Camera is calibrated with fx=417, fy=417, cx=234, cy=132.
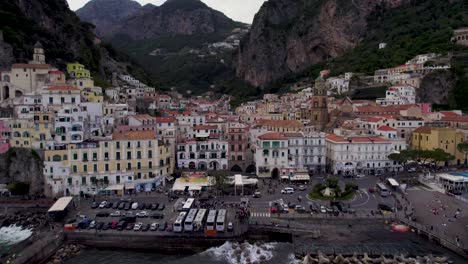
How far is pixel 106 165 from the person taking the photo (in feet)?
176

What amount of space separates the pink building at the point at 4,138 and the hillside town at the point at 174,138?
139mm

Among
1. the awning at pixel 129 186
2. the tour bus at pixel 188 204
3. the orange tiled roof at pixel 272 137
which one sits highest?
the orange tiled roof at pixel 272 137

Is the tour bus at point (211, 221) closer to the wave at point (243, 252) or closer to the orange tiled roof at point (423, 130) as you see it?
the wave at point (243, 252)

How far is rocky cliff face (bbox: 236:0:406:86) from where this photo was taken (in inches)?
6181

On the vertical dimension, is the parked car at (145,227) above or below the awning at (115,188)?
below

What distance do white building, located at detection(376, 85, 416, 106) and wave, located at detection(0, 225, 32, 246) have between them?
72.8 metres

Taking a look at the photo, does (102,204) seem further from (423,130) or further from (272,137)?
(423,130)

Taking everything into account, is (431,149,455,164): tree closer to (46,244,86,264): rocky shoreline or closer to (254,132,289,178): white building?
(254,132,289,178): white building

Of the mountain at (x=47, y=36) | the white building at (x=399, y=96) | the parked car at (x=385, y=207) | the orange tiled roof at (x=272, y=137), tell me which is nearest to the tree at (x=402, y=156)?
the parked car at (x=385, y=207)

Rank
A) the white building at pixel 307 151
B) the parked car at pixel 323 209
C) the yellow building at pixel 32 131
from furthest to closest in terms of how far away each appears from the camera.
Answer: the white building at pixel 307 151 < the yellow building at pixel 32 131 < the parked car at pixel 323 209

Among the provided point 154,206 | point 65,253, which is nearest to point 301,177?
point 154,206

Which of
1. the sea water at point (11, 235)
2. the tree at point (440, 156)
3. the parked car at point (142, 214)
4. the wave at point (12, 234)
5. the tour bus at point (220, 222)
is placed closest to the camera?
the tour bus at point (220, 222)

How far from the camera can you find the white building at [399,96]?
8875 centimetres

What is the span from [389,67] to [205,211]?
84540mm
